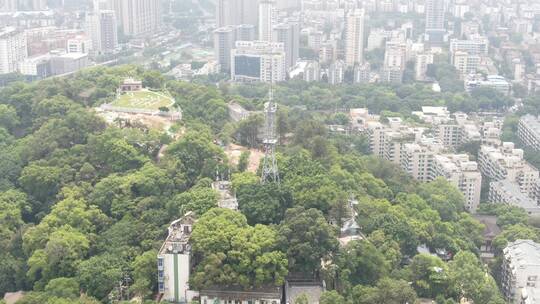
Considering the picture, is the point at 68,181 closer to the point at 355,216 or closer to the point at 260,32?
the point at 355,216

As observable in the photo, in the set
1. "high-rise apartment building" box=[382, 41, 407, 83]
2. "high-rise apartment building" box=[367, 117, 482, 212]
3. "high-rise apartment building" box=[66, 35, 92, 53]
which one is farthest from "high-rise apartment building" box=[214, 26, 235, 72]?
"high-rise apartment building" box=[367, 117, 482, 212]

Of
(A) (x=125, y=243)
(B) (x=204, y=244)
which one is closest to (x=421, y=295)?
(B) (x=204, y=244)

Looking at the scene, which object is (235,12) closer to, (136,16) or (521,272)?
(136,16)

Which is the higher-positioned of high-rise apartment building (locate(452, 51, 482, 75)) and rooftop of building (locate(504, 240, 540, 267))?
high-rise apartment building (locate(452, 51, 482, 75))

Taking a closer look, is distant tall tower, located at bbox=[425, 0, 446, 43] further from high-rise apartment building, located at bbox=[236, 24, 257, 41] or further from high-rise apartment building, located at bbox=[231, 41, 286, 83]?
high-rise apartment building, located at bbox=[231, 41, 286, 83]

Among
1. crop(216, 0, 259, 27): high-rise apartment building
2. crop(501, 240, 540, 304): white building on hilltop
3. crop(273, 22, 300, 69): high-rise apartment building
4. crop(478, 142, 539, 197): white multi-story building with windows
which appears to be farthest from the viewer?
crop(216, 0, 259, 27): high-rise apartment building

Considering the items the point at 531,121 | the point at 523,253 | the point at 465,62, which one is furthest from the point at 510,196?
the point at 465,62
